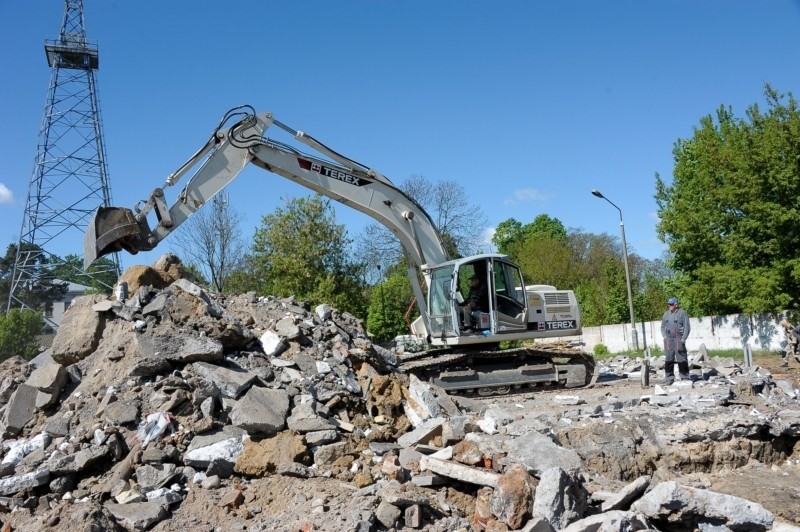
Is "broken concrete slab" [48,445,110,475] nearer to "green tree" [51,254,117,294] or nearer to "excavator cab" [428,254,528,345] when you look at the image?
"excavator cab" [428,254,528,345]

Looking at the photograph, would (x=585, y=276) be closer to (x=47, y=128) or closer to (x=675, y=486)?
(x=47, y=128)

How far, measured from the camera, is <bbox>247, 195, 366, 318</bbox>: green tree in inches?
958

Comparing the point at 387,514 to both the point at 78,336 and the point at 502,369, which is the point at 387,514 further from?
the point at 502,369

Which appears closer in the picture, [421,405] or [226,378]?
[226,378]

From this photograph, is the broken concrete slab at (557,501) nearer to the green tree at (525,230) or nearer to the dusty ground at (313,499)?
the dusty ground at (313,499)

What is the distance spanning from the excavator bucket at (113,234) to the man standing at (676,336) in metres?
8.84

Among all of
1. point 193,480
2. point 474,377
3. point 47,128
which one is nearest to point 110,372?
point 193,480

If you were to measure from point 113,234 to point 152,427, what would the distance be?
3.26m

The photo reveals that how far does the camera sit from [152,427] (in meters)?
7.96

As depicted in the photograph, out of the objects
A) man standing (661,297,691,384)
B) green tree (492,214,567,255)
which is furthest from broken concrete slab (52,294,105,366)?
green tree (492,214,567,255)

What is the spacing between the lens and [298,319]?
11.3 m

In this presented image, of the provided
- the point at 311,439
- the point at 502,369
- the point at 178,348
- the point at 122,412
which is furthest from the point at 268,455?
the point at 502,369

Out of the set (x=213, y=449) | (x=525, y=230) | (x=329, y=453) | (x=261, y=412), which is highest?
(x=525, y=230)

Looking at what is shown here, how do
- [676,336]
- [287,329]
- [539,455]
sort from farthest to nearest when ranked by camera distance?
[676,336], [287,329], [539,455]
